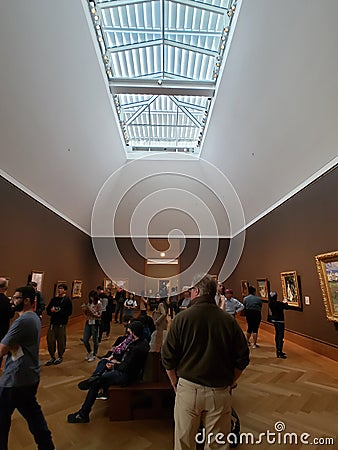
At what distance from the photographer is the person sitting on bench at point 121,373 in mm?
3021

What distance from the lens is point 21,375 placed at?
6.73ft

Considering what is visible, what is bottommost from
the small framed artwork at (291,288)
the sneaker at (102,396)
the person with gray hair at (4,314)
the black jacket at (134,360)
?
the sneaker at (102,396)

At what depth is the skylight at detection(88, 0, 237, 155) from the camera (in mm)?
5707

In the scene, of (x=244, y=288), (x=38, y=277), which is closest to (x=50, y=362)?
(x=38, y=277)

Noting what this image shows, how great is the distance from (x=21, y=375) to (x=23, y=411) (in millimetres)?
319

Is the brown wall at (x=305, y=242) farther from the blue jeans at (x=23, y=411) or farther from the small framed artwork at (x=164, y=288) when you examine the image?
the small framed artwork at (x=164, y=288)

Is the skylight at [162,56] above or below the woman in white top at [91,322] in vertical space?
above

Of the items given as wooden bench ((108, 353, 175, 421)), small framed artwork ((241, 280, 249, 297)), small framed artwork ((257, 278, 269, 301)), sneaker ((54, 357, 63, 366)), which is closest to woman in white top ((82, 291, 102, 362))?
sneaker ((54, 357, 63, 366))

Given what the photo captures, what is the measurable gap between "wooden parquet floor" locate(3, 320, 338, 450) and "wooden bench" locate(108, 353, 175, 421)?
3.9 inches

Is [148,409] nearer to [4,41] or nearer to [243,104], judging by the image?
[4,41]

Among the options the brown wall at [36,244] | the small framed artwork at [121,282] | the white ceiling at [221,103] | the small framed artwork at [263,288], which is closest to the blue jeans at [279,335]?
the small framed artwork at [263,288]

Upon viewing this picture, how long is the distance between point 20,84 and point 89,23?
6.56 ft

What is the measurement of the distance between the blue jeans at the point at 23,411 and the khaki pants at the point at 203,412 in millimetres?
1197

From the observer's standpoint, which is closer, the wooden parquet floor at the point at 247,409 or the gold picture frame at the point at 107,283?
the wooden parquet floor at the point at 247,409
